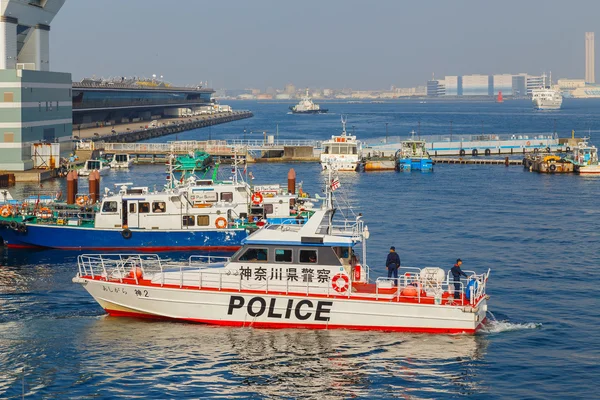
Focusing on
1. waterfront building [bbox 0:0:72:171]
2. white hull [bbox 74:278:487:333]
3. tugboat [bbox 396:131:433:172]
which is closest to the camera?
white hull [bbox 74:278:487:333]

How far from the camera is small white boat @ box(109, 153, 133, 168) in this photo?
298ft

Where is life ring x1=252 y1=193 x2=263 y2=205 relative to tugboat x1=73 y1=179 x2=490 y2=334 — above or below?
above

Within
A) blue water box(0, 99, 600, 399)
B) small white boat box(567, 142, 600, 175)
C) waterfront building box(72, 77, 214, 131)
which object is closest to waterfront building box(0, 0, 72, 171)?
blue water box(0, 99, 600, 399)

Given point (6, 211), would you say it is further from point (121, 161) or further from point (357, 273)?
point (121, 161)

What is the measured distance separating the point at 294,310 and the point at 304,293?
641 millimetres

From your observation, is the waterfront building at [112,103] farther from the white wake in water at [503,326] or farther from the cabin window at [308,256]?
the white wake in water at [503,326]

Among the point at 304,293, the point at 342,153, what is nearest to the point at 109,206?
the point at 304,293

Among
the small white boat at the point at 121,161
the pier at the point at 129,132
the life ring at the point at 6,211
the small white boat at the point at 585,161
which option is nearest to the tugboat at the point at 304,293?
the life ring at the point at 6,211

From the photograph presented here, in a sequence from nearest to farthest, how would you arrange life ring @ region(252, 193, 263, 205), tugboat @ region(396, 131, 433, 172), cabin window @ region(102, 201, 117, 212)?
cabin window @ region(102, 201, 117, 212)
life ring @ region(252, 193, 263, 205)
tugboat @ region(396, 131, 433, 172)

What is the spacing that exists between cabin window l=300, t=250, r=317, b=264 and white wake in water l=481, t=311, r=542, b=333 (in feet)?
19.7

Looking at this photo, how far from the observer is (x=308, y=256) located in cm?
2880

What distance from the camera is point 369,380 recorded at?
82.2 ft

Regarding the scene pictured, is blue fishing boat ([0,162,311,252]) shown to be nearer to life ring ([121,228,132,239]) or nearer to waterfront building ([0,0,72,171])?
life ring ([121,228,132,239])

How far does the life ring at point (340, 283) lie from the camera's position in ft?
92.8
